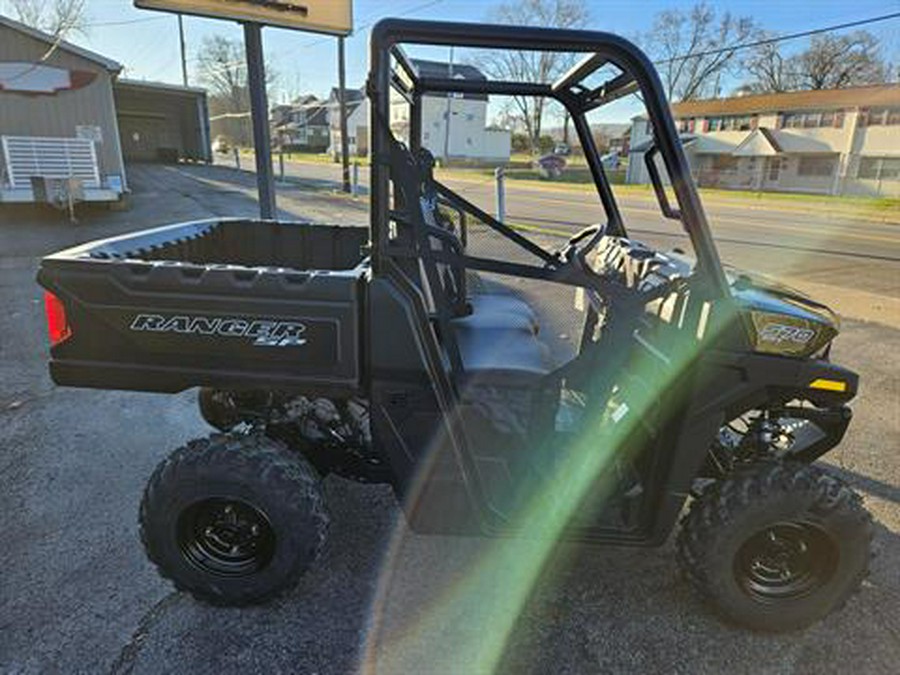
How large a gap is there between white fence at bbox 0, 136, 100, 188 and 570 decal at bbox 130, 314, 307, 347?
13907mm

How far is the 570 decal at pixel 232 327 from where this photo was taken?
217 centimetres

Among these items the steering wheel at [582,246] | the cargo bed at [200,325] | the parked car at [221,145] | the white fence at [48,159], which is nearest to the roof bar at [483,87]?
the steering wheel at [582,246]

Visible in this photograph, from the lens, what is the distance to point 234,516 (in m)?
2.38

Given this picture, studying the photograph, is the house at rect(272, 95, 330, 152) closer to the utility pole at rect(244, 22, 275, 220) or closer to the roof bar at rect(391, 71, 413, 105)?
the utility pole at rect(244, 22, 275, 220)

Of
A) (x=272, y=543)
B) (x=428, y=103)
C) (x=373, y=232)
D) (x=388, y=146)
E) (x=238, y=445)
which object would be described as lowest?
(x=272, y=543)

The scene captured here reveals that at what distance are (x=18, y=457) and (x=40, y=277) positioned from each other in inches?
69.5

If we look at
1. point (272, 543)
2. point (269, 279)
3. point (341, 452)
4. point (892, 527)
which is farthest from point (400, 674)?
point (892, 527)

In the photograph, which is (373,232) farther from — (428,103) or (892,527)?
(892,527)

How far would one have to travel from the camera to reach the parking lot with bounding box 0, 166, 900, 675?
2164 millimetres

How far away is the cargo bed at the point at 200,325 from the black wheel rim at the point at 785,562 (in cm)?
160

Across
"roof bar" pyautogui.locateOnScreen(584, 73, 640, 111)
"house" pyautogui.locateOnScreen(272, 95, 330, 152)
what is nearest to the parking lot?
"roof bar" pyautogui.locateOnScreen(584, 73, 640, 111)

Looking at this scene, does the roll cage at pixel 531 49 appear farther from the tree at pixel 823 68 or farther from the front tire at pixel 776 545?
the tree at pixel 823 68

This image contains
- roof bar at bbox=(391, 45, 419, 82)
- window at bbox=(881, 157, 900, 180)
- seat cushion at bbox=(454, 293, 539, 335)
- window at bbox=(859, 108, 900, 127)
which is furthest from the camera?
window at bbox=(881, 157, 900, 180)

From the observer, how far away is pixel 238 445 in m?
2.29
